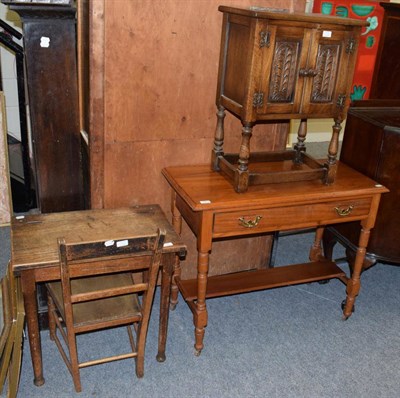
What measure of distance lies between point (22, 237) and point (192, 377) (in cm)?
107

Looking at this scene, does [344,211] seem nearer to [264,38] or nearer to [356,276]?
[356,276]

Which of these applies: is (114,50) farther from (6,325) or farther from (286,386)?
(286,386)

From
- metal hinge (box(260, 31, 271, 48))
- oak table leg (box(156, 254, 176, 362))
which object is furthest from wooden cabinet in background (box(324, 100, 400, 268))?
oak table leg (box(156, 254, 176, 362))

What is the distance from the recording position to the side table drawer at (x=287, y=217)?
2465 millimetres

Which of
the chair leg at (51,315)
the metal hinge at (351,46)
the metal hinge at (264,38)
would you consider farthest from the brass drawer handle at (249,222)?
the chair leg at (51,315)

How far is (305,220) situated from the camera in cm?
263

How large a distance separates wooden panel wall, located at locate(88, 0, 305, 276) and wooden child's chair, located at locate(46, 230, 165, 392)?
59 centimetres

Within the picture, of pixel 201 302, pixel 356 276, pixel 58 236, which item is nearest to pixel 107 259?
pixel 58 236

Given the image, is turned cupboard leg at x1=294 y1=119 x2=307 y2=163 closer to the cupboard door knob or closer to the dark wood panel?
the cupboard door knob

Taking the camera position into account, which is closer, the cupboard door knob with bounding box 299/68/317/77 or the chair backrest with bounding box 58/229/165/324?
the chair backrest with bounding box 58/229/165/324

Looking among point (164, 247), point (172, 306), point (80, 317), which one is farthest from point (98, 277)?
point (172, 306)

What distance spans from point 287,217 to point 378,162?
74cm

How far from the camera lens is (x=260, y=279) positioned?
2.95 m

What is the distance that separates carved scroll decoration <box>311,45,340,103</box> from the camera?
2.45m
